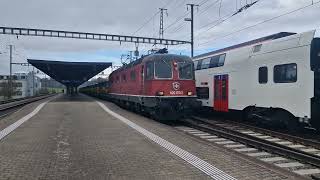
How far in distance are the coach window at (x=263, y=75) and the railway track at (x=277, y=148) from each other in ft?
6.02

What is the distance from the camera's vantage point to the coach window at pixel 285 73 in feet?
47.2

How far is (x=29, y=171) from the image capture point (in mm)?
8141

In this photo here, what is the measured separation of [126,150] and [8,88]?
76221mm

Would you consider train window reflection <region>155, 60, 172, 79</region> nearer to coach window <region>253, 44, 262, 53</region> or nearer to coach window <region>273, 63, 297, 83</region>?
coach window <region>253, 44, 262, 53</region>

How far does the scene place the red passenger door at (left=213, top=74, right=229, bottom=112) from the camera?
19484 millimetres

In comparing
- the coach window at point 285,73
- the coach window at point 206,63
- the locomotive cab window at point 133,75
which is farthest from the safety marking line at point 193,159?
the locomotive cab window at point 133,75

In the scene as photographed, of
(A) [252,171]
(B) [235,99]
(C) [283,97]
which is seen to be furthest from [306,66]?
(A) [252,171]

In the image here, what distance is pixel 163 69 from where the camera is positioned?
20172 mm

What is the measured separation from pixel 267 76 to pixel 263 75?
1.06 ft

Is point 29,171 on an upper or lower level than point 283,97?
lower

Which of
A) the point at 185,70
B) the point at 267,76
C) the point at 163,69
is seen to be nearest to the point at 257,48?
the point at 267,76

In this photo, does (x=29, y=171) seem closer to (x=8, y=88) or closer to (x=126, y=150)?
(x=126, y=150)

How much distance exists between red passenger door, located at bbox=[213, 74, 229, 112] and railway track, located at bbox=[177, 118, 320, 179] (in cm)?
171

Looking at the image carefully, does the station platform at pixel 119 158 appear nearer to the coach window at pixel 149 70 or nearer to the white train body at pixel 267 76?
the white train body at pixel 267 76
